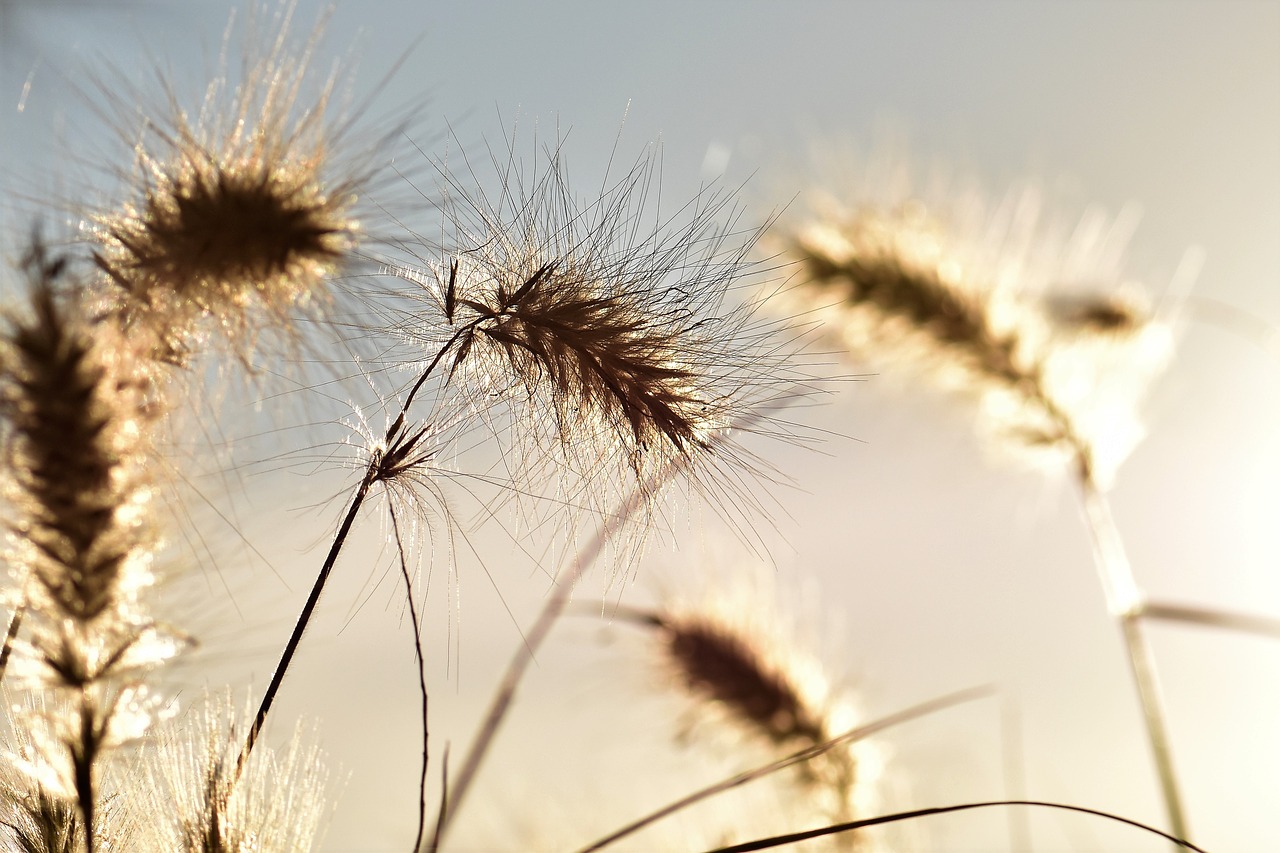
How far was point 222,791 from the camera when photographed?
56 cm

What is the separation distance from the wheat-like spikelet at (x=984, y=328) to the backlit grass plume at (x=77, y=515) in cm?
127

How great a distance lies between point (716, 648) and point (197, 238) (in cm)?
93

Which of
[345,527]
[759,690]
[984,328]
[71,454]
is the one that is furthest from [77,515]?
[984,328]

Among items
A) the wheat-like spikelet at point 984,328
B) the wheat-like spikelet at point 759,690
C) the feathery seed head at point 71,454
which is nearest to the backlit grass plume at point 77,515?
the feathery seed head at point 71,454

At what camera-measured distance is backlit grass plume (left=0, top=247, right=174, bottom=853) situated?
0.44 metres

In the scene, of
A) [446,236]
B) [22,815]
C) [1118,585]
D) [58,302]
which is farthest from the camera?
[1118,585]

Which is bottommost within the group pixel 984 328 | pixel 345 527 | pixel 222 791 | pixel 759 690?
pixel 222 791

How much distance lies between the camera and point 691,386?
71cm

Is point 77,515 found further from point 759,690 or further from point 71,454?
point 759,690

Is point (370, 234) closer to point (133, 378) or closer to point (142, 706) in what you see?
point (133, 378)

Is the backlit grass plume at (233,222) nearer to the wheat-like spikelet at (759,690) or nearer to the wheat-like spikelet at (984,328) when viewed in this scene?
the wheat-like spikelet at (759,690)

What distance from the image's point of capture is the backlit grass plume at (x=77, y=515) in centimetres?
44

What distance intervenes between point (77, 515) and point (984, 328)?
141cm

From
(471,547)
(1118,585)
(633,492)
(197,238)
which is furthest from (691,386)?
(1118,585)
